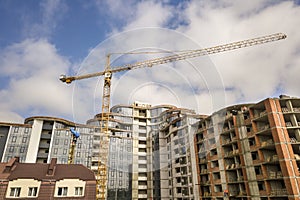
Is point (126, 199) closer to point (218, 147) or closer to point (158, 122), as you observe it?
point (158, 122)

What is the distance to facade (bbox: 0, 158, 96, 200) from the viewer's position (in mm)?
22952

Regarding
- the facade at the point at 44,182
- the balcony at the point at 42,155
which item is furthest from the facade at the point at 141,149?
the facade at the point at 44,182

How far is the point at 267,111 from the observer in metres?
28.6

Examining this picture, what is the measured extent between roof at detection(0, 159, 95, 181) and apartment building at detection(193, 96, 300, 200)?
1949 cm

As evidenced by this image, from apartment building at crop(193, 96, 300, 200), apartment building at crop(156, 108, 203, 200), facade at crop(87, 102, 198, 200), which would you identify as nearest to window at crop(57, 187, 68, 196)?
apartment building at crop(156, 108, 203, 200)

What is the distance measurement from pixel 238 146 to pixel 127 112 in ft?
103

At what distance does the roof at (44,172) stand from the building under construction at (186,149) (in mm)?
11129

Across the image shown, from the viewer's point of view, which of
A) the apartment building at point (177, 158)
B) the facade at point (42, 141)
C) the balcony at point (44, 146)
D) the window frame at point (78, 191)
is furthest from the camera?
the balcony at point (44, 146)

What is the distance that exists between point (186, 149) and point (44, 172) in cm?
2558

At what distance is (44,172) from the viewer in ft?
82.4

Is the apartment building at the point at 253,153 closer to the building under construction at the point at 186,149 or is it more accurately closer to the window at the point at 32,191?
the building under construction at the point at 186,149

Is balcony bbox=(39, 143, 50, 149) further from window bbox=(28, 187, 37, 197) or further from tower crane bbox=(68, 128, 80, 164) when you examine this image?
window bbox=(28, 187, 37, 197)

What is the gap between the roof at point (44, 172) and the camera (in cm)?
2397

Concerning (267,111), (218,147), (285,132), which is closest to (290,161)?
(285,132)
